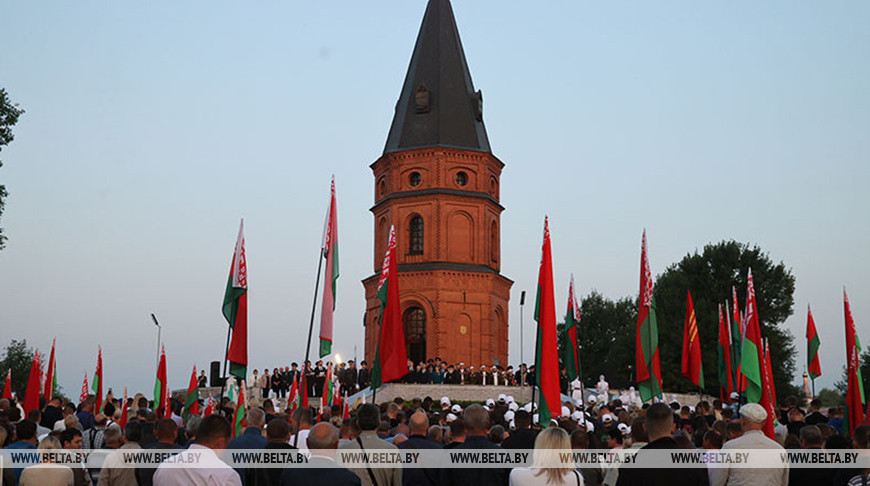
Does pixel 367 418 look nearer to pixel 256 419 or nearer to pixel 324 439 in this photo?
pixel 324 439

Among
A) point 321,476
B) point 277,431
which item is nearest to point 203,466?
point 321,476

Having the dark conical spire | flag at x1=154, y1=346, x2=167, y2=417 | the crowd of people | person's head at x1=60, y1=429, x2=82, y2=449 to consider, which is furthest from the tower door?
person's head at x1=60, y1=429, x2=82, y2=449

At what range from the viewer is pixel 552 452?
6977 millimetres

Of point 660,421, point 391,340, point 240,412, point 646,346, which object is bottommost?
point 660,421

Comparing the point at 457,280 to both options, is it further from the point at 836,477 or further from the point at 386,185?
the point at 836,477

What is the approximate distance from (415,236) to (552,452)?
46.8 meters

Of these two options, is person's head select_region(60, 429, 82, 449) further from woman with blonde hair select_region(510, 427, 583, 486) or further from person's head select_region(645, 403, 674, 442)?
person's head select_region(645, 403, 674, 442)

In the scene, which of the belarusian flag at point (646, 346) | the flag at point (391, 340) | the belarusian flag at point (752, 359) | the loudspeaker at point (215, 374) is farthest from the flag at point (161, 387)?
the loudspeaker at point (215, 374)

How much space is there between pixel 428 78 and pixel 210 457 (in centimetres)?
4908

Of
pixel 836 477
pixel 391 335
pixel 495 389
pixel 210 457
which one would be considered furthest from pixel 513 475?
pixel 495 389

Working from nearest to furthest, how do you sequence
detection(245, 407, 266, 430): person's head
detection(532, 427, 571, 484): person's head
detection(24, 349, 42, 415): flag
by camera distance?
detection(532, 427, 571, 484): person's head, detection(245, 407, 266, 430): person's head, detection(24, 349, 42, 415): flag

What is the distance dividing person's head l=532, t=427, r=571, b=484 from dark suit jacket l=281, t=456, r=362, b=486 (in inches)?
53.5

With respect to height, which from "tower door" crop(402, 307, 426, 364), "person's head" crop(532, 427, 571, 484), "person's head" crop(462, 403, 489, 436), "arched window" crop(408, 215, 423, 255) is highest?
"arched window" crop(408, 215, 423, 255)

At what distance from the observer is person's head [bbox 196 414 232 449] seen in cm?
722
